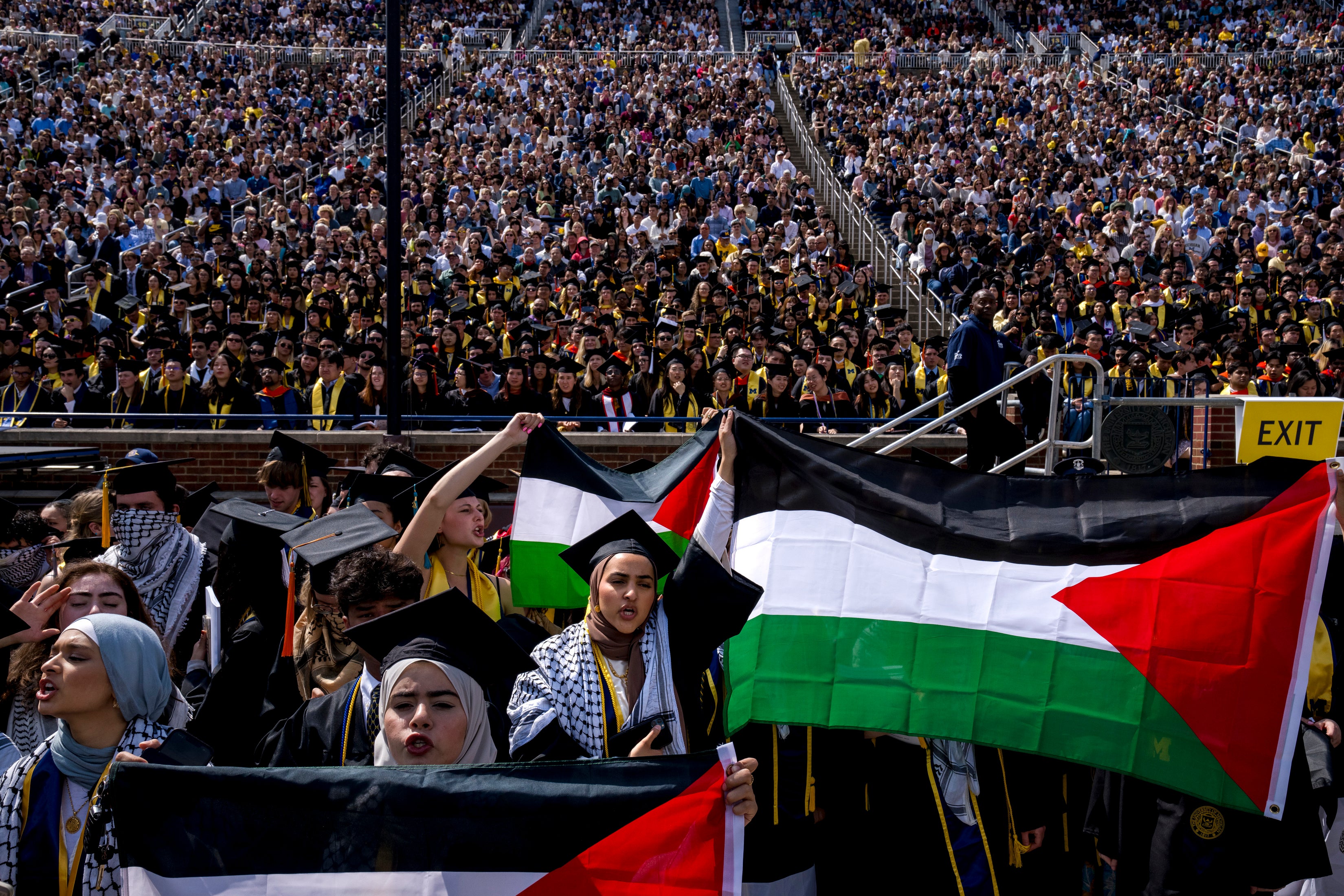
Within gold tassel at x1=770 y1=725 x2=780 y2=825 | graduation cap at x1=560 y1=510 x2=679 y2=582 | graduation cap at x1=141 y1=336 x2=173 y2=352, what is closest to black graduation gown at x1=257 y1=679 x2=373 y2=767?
graduation cap at x1=560 y1=510 x2=679 y2=582

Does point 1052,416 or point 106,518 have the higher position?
point 1052,416

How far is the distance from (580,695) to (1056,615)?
1.78m

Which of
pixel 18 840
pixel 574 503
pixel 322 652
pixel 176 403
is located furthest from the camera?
pixel 176 403

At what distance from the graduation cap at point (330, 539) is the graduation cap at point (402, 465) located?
100cm

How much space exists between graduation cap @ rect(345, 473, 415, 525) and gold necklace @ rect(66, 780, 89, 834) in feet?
7.50

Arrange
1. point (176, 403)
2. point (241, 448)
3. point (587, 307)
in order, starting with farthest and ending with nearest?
point (587, 307)
point (176, 403)
point (241, 448)

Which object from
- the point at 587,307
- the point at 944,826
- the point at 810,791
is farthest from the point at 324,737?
the point at 587,307

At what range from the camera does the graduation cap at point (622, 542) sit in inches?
155

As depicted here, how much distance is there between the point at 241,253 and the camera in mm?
16453

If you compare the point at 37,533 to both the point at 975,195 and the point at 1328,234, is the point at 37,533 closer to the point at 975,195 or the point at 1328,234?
the point at 975,195

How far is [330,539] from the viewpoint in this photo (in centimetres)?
440

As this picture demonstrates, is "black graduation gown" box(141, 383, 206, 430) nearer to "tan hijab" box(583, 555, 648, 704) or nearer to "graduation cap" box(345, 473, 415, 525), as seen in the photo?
"graduation cap" box(345, 473, 415, 525)

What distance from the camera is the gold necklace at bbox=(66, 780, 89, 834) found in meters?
3.19

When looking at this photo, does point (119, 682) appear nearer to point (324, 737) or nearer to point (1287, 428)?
point (324, 737)
